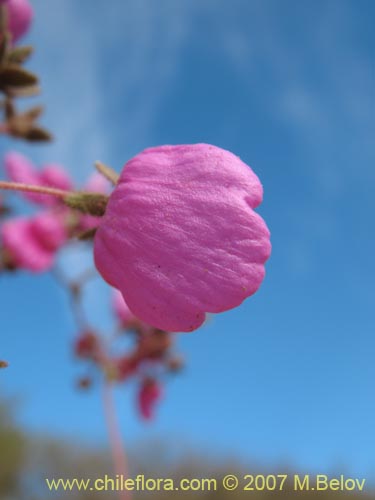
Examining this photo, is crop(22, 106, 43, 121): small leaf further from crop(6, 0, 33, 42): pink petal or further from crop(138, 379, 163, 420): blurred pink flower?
crop(138, 379, 163, 420): blurred pink flower

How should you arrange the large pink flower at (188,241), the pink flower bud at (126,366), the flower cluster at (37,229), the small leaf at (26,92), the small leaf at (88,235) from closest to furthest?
1. the large pink flower at (188,241)
2. the small leaf at (88,235)
3. the small leaf at (26,92)
4. the flower cluster at (37,229)
5. the pink flower bud at (126,366)

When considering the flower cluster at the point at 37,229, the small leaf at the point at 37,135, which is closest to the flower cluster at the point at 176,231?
the small leaf at the point at 37,135

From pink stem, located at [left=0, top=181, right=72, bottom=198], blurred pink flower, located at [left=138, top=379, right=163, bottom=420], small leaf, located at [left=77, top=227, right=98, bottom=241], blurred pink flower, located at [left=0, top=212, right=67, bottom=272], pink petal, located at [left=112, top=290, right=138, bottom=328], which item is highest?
pink stem, located at [left=0, top=181, right=72, bottom=198]

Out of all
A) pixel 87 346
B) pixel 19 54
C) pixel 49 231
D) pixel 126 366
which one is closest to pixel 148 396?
pixel 126 366

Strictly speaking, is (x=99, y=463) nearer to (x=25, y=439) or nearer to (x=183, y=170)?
(x=25, y=439)

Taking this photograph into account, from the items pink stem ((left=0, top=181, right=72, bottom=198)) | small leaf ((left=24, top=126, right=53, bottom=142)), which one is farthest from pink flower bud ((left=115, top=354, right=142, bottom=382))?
pink stem ((left=0, top=181, right=72, bottom=198))

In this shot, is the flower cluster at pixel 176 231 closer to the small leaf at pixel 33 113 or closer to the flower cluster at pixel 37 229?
the small leaf at pixel 33 113

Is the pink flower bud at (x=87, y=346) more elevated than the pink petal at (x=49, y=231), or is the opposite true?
A: the pink petal at (x=49, y=231)

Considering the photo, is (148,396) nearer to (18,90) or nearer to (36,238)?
(36,238)
